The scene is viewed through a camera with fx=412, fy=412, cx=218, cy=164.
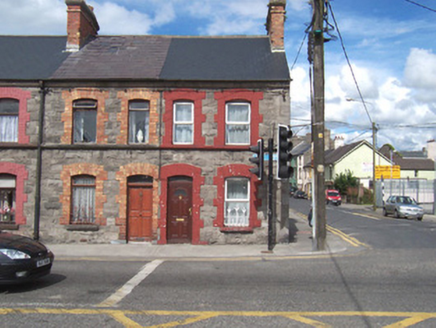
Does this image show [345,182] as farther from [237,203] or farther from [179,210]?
[179,210]

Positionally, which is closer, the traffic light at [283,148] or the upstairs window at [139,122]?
the traffic light at [283,148]

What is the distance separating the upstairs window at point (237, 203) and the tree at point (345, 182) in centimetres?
4229

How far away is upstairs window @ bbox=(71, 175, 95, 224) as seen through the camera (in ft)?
51.5

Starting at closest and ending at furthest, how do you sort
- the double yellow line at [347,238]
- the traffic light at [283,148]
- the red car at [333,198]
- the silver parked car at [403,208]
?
the traffic light at [283,148] → the double yellow line at [347,238] → the silver parked car at [403,208] → the red car at [333,198]

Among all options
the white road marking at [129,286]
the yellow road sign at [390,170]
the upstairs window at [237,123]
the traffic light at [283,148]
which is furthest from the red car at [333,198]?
the white road marking at [129,286]

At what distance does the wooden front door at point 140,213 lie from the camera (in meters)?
15.6

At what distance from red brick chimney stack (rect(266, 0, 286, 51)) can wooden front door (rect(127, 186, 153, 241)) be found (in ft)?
26.3

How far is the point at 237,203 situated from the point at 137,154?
166 inches

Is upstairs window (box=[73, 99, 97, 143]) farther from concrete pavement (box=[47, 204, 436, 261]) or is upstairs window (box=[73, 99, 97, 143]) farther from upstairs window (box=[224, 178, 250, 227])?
upstairs window (box=[224, 178, 250, 227])

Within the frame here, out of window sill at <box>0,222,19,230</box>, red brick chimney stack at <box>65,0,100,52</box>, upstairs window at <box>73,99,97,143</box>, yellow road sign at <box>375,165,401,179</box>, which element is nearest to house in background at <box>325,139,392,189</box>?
yellow road sign at <box>375,165,401,179</box>

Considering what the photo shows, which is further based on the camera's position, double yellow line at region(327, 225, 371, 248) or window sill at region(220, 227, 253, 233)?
double yellow line at region(327, 225, 371, 248)

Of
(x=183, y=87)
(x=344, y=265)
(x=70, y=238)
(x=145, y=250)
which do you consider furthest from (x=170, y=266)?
(x=183, y=87)

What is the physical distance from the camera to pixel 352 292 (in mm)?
8016

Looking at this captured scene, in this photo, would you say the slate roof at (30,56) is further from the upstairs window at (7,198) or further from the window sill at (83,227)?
the window sill at (83,227)
